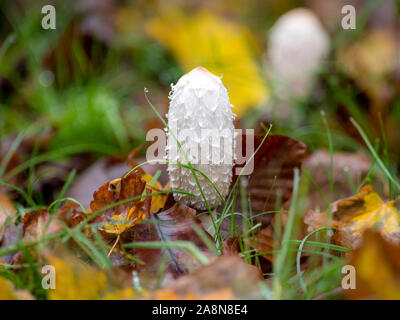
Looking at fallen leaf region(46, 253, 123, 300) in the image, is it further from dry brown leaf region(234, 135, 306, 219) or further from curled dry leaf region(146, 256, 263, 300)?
dry brown leaf region(234, 135, 306, 219)

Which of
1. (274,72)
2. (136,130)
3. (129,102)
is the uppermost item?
(274,72)

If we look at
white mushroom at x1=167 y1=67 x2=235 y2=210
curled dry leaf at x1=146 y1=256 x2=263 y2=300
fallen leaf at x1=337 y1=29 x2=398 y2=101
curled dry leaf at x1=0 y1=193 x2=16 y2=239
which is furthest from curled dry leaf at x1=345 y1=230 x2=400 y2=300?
fallen leaf at x1=337 y1=29 x2=398 y2=101

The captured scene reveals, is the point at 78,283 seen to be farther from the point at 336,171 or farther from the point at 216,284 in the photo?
the point at 336,171

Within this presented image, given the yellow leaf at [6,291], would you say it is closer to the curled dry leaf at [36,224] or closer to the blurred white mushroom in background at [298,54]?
the curled dry leaf at [36,224]

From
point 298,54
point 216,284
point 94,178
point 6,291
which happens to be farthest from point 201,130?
point 298,54
